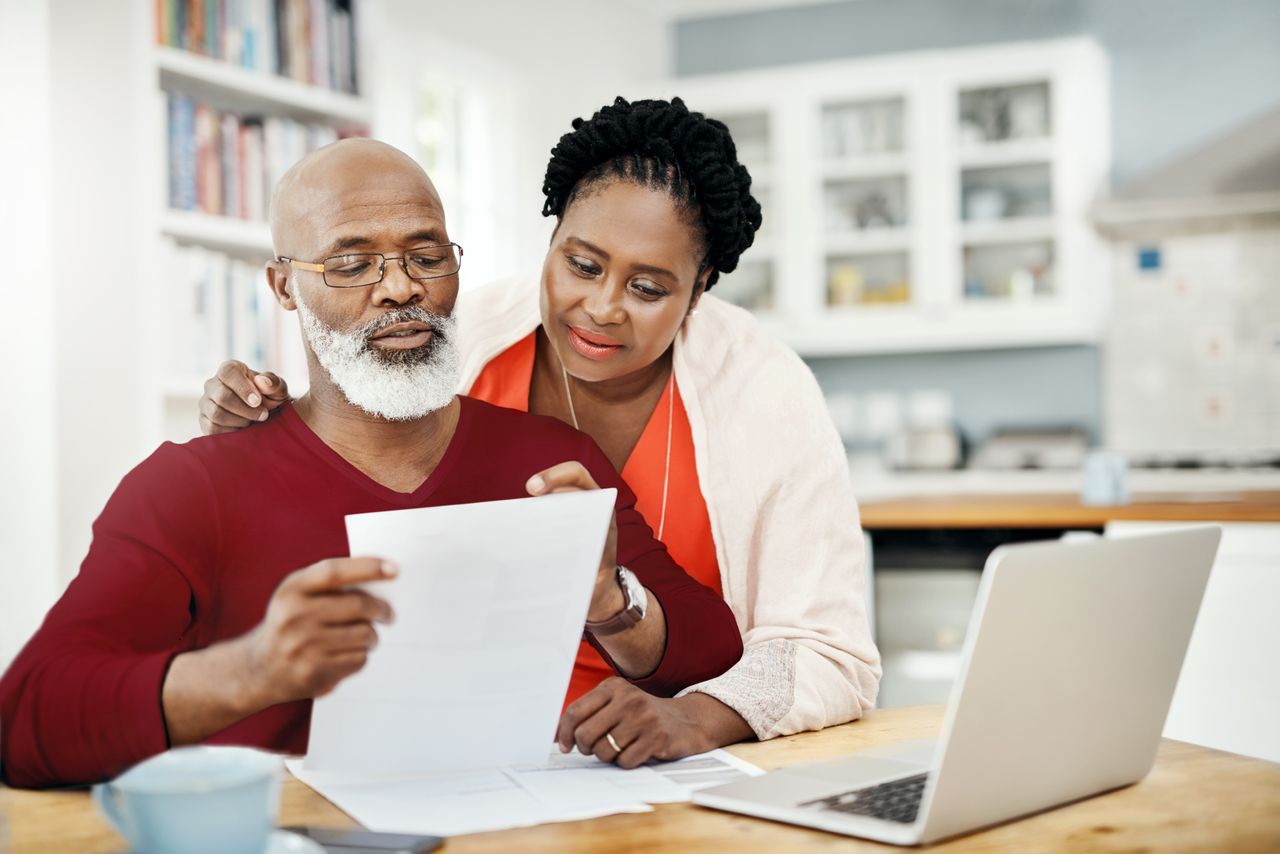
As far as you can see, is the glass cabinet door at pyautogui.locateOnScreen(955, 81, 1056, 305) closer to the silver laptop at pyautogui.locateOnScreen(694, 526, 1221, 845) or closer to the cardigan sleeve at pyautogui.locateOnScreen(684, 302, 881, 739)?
the cardigan sleeve at pyautogui.locateOnScreen(684, 302, 881, 739)

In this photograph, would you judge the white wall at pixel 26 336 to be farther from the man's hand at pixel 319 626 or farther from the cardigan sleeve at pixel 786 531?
the man's hand at pixel 319 626

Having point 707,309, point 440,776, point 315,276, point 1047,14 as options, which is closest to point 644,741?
point 440,776

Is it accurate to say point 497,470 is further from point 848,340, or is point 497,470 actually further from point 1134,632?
point 848,340

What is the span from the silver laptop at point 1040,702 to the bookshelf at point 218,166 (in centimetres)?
216

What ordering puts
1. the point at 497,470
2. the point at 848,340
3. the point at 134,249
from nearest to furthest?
the point at 497,470 → the point at 134,249 → the point at 848,340

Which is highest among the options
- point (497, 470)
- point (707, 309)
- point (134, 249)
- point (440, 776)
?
point (134, 249)

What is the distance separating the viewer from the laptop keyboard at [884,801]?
3.21 ft

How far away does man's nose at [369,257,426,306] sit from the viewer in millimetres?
1482

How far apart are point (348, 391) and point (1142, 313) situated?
15.3 feet

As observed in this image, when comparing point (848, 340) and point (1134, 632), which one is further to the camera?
point (848, 340)

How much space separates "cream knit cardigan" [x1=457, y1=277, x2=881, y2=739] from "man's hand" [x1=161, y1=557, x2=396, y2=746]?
480 millimetres

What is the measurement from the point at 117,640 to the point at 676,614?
1.94 ft

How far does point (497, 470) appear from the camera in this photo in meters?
1.58

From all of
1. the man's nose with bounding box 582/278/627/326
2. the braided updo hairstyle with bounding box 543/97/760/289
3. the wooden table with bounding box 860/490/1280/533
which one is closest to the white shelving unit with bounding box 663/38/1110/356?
the wooden table with bounding box 860/490/1280/533
